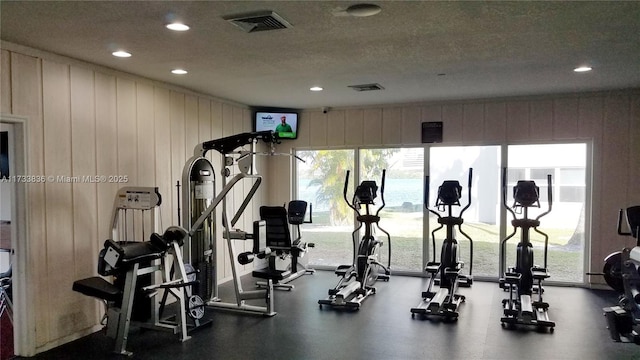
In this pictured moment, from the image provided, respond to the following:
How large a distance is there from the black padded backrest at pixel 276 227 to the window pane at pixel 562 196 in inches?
135

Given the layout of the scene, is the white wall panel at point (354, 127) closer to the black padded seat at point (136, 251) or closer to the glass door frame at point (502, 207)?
the glass door frame at point (502, 207)

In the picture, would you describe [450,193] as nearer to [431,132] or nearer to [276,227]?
[431,132]

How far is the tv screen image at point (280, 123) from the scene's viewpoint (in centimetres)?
749

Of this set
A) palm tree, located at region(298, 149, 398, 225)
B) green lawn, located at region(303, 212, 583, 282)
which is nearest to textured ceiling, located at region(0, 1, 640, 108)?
palm tree, located at region(298, 149, 398, 225)

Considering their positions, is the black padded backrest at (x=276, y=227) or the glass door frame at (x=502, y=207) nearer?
the black padded backrest at (x=276, y=227)

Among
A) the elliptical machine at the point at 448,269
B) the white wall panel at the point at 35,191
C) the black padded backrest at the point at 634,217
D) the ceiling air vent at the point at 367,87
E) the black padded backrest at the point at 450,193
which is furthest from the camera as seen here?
the black padded backrest at the point at 450,193

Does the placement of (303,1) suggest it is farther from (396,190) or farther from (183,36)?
(396,190)

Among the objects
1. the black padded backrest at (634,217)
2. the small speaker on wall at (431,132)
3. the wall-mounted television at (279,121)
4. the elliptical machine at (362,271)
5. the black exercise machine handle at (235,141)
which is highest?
the wall-mounted television at (279,121)

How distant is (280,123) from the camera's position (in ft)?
24.9

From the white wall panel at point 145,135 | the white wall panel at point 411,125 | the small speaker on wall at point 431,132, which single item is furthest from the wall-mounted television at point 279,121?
the white wall panel at point 145,135

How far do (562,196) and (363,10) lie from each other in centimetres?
498

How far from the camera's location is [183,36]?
363 cm

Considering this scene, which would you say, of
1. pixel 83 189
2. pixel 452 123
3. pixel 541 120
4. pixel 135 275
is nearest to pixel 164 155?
pixel 83 189

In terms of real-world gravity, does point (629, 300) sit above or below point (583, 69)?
below
